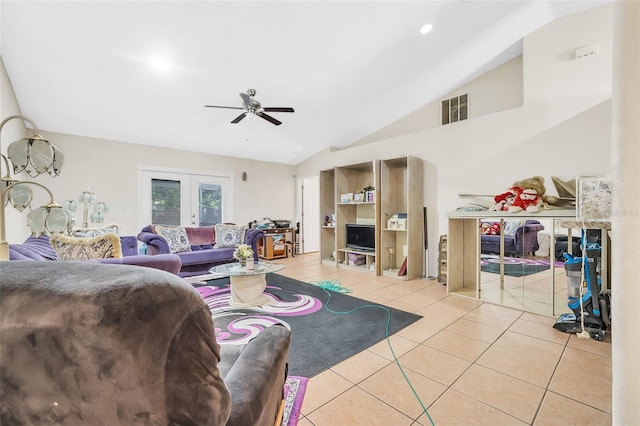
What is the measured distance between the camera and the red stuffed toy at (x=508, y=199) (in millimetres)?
2953

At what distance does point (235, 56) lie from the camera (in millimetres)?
3033

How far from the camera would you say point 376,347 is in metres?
2.17

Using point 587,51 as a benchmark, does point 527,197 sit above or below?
below

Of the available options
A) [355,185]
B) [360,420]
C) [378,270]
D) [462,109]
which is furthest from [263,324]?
[462,109]

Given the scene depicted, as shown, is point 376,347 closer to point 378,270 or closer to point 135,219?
point 378,270

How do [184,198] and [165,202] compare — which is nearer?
[165,202]

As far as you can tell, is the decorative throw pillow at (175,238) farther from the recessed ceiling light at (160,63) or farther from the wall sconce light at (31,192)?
the wall sconce light at (31,192)

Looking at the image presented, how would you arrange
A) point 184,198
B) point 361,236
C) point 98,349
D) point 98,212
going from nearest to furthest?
1. point 98,349
2. point 98,212
3. point 361,236
4. point 184,198

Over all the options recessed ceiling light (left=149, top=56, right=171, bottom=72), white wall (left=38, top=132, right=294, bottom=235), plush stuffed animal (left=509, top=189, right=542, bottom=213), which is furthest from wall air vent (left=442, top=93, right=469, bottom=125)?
white wall (left=38, top=132, right=294, bottom=235)

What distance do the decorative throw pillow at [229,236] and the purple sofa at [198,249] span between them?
0.13 metres

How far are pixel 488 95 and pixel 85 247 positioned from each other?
5.33 meters

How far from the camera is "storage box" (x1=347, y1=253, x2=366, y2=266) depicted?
511 centimetres

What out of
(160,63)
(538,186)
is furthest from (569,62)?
(160,63)

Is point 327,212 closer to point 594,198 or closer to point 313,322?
point 313,322
